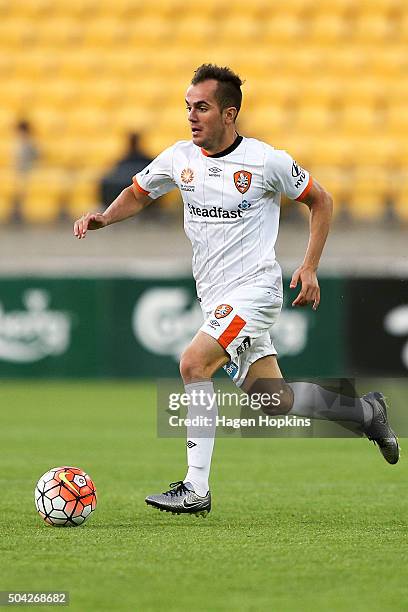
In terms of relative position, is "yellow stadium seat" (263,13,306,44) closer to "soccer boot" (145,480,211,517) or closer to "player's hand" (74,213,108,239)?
"player's hand" (74,213,108,239)

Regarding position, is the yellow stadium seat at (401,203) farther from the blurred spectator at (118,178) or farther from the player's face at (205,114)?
the player's face at (205,114)

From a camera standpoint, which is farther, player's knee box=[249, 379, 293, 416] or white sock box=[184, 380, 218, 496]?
player's knee box=[249, 379, 293, 416]

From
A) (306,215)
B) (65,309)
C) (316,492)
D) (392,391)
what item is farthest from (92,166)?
(316,492)

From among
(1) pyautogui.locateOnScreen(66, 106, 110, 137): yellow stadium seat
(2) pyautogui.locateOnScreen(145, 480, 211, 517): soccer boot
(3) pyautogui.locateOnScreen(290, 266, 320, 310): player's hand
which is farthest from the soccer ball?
(1) pyautogui.locateOnScreen(66, 106, 110, 137): yellow stadium seat

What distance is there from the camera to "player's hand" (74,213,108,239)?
6747mm

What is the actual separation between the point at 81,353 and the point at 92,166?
8.10 feet

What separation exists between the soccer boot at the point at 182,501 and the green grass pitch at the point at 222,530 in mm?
75

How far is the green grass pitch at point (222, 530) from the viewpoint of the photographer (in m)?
4.75

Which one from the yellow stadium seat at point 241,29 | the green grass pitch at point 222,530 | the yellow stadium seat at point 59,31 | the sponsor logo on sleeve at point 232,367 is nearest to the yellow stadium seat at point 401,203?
the green grass pitch at point 222,530

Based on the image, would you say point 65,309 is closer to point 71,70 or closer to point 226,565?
point 71,70

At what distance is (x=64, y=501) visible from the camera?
6348 millimetres

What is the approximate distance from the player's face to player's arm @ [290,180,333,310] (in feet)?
1.87

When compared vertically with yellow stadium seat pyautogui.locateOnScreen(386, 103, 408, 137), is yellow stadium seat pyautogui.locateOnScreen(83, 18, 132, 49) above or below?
above

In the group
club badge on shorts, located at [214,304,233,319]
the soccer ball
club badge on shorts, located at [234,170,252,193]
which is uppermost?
club badge on shorts, located at [234,170,252,193]
